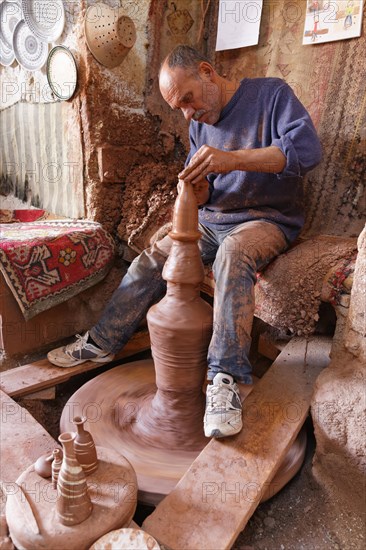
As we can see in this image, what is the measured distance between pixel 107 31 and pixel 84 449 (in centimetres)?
253

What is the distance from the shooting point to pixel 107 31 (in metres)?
2.62

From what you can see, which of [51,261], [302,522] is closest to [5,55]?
[51,261]

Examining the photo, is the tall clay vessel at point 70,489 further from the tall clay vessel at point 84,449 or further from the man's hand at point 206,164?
the man's hand at point 206,164

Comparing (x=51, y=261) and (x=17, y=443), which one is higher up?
(x=51, y=261)

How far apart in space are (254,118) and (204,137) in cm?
35

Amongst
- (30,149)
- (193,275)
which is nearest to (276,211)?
(193,275)

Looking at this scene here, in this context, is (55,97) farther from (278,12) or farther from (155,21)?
(278,12)

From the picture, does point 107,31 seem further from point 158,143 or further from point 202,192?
point 202,192

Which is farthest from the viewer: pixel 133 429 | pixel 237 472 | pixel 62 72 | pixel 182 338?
pixel 62 72

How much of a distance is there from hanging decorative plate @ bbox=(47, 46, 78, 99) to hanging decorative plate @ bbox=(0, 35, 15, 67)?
100 centimetres

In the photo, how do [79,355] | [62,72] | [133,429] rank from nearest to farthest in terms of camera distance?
[133,429]
[79,355]
[62,72]

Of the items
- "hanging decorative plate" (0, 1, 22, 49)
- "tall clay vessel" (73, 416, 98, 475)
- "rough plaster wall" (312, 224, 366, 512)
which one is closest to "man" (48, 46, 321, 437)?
"rough plaster wall" (312, 224, 366, 512)

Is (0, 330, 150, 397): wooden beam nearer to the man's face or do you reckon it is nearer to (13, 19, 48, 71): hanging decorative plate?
the man's face

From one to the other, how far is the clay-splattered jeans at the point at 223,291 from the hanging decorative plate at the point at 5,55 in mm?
2600
